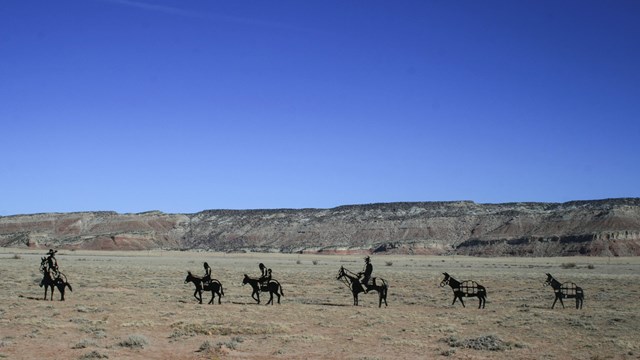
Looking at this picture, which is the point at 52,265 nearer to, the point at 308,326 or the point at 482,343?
the point at 308,326

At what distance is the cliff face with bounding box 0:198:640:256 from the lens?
4870 inches

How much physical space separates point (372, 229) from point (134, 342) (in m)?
137

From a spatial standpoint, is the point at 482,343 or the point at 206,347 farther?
the point at 482,343

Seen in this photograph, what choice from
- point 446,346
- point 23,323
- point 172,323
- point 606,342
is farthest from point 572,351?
point 23,323

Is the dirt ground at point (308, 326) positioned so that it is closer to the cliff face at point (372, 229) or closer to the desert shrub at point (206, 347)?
the desert shrub at point (206, 347)

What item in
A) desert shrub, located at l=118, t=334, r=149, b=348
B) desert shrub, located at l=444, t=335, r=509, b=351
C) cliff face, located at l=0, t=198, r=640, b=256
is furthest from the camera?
cliff face, located at l=0, t=198, r=640, b=256

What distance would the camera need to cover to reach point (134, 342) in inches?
731

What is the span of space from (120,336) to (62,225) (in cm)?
16380

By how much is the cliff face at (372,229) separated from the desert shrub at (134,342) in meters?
106

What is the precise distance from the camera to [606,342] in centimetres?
2014

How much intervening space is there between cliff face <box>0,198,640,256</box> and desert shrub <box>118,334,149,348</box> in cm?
10563

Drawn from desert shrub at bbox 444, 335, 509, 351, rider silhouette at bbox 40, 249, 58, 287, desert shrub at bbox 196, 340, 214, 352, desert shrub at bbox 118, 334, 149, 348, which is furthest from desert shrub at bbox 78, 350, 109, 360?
rider silhouette at bbox 40, 249, 58, 287

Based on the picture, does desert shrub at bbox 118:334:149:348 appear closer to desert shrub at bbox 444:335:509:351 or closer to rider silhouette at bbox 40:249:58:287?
desert shrub at bbox 444:335:509:351

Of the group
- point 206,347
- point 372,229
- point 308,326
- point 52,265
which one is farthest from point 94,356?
point 372,229
